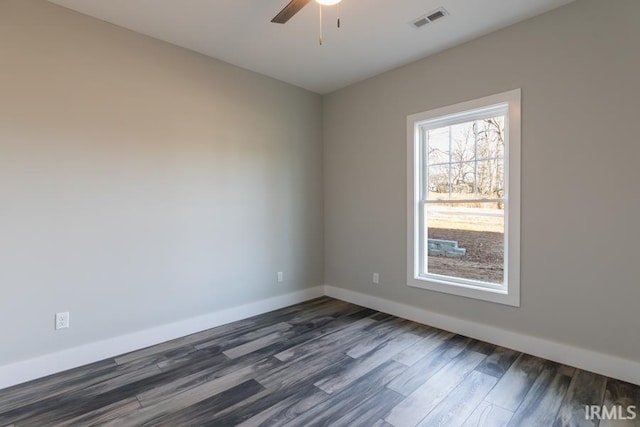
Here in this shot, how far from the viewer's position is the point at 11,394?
6.89 feet

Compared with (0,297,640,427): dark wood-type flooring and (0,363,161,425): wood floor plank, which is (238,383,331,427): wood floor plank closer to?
(0,297,640,427): dark wood-type flooring

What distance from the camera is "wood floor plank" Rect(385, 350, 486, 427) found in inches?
73.2

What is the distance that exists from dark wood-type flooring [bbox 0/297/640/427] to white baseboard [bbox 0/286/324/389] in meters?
0.07

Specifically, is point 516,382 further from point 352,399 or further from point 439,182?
point 439,182

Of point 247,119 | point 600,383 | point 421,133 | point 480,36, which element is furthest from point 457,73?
point 600,383

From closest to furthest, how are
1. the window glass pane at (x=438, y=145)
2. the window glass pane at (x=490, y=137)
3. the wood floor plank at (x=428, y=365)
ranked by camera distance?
the wood floor plank at (x=428, y=365)
the window glass pane at (x=490, y=137)
the window glass pane at (x=438, y=145)

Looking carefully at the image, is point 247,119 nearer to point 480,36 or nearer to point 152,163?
point 152,163

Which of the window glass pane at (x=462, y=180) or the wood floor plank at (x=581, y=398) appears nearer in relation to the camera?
the wood floor plank at (x=581, y=398)

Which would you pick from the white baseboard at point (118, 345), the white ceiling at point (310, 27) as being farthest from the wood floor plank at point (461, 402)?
the white ceiling at point (310, 27)

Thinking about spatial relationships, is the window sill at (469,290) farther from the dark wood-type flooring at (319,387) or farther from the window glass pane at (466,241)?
the dark wood-type flooring at (319,387)

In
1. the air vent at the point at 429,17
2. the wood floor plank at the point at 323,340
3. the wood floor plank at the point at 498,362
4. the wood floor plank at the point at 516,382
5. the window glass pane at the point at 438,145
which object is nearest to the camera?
the wood floor plank at the point at 516,382

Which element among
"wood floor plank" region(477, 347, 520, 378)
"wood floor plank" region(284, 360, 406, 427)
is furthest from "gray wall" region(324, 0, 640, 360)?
"wood floor plank" region(284, 360, 406, 427)

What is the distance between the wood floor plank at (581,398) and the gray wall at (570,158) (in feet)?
0.76

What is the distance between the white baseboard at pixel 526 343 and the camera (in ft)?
7.25
